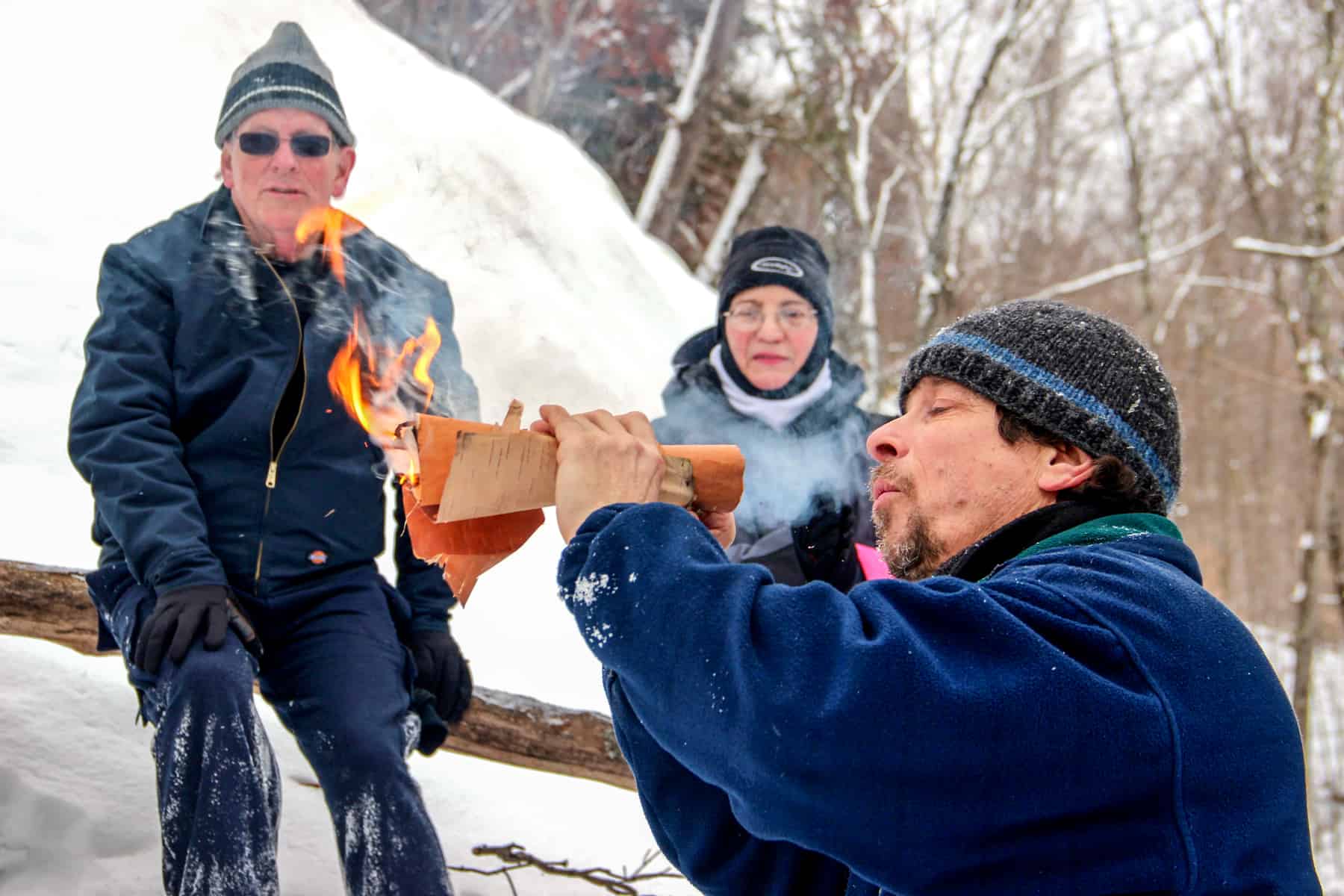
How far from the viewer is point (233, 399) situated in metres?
2.49

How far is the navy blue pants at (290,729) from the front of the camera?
207 cm

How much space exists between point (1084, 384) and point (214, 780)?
173cm

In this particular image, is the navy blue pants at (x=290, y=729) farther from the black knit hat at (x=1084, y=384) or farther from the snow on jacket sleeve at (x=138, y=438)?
the black knit hat at (x=1084, y=384)

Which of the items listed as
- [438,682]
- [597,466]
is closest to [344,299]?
[438,682]

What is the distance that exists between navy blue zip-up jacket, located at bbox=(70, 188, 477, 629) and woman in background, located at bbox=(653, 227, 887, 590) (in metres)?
1.06

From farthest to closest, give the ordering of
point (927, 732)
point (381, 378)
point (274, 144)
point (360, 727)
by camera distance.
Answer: point (274, 144) < point (360, 727) < point (381, 378) < point (927, 732)

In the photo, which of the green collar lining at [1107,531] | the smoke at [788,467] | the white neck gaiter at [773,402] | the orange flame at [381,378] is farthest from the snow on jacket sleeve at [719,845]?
the white neck gaiter at [773,402]

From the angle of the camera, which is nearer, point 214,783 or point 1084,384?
point 1084,384

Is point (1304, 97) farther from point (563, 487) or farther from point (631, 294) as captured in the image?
point (563, 487)

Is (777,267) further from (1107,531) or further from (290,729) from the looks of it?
(1107,531)

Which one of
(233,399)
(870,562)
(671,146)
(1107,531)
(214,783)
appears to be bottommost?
(214,783)

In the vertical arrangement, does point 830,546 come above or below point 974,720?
above

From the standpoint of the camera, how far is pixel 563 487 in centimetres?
148

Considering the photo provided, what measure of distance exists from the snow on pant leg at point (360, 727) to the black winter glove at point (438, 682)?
0.08 m
